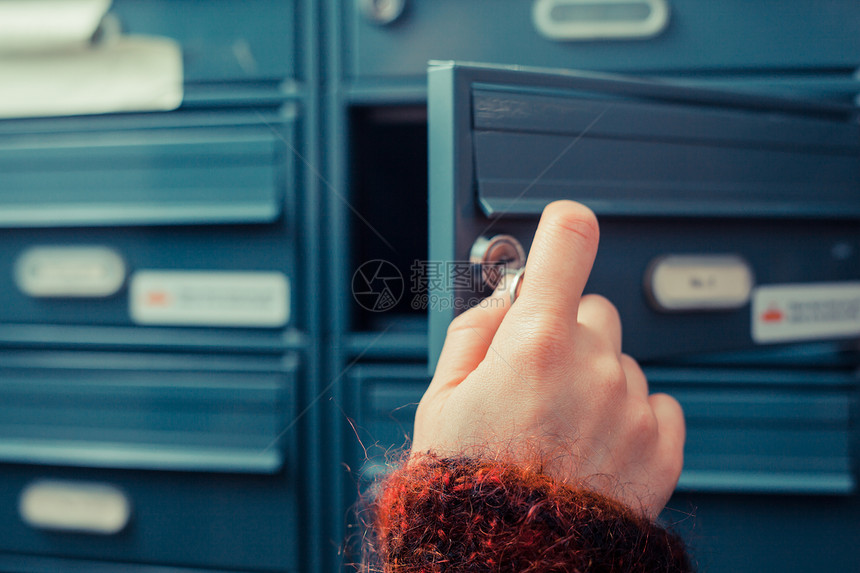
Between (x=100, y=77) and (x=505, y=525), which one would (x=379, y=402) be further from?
(x=100, y=77)

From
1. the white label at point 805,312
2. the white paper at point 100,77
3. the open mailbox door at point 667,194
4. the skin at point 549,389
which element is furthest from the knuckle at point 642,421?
the white paper at point 100,77

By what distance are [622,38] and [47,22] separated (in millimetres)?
659

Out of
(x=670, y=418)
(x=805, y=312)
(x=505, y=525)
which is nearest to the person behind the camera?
(x=505, y=525)

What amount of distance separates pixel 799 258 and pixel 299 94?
547mm

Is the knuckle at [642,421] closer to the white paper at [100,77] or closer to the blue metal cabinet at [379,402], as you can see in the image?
the blue metal cabinet at [379,402]

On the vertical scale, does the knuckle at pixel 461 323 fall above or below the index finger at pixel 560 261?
below

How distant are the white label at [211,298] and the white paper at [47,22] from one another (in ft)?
0.93

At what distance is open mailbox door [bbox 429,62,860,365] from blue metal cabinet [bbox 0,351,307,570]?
362 mm

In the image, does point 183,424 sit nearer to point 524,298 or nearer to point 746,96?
point 524,298

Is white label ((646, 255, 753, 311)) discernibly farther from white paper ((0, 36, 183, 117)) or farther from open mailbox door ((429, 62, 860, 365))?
white paper ((0, 36, 183, 117))

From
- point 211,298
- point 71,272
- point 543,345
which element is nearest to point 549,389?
point 543,345

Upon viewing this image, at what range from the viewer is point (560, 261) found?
1.02ft

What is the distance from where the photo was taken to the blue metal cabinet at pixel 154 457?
2.15 feet

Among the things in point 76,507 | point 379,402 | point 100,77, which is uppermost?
point 100,77
